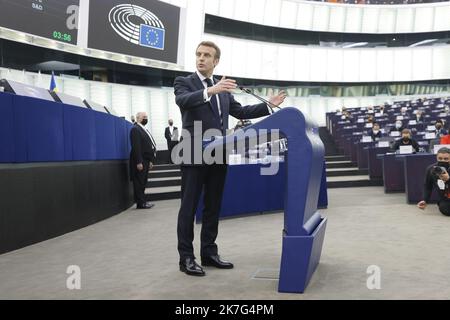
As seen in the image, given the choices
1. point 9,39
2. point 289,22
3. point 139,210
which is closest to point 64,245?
point 139,210

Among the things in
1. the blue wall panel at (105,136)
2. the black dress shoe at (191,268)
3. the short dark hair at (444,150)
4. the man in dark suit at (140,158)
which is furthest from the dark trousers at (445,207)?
the blue wall panel at (105,136)

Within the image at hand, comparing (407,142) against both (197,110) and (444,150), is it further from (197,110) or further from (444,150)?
(197,110)

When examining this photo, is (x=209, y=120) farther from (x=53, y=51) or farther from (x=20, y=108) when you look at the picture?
(x=53, y=51)

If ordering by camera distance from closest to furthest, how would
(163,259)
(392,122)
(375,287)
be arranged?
1. (375,287)
2. (163,259)
3. (392,122)

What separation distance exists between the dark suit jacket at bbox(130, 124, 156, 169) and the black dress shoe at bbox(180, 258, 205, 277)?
423 cm

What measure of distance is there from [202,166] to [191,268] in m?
0.68

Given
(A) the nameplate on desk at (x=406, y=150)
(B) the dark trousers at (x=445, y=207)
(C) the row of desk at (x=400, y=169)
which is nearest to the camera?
(B) the dark trousers at (x=445, y=207)

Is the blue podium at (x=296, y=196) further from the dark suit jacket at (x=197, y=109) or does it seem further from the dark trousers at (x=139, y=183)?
the dark trousers at (x=139, y=183)

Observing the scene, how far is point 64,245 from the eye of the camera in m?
4.19

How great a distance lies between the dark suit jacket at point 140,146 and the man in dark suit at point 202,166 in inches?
158

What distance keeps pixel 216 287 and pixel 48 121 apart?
9.35ft

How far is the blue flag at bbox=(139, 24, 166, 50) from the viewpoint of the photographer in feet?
43.1

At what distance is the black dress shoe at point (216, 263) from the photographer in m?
3.06

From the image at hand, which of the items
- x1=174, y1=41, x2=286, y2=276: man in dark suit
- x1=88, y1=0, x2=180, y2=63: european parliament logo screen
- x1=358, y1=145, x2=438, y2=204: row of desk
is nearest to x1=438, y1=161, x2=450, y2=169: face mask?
x1=358, y1=145, x2=438, y2=204: row of desk
